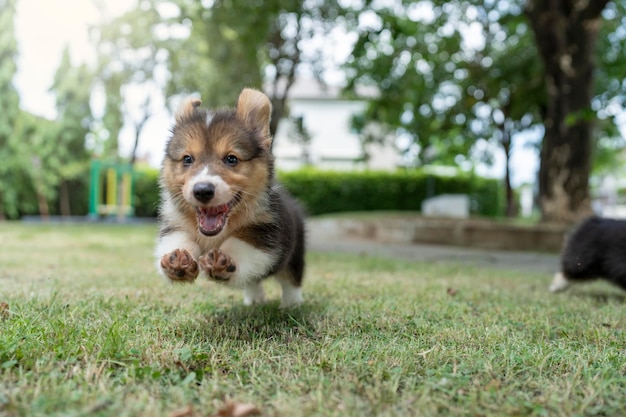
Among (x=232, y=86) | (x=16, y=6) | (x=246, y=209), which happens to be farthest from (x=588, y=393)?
(x=16, y=6)

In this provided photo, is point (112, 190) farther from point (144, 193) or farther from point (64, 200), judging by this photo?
point (64, 200)

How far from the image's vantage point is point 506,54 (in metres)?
19.1

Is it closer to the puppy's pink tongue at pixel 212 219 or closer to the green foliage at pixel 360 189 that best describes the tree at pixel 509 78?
the green foliage at pixel 360 189

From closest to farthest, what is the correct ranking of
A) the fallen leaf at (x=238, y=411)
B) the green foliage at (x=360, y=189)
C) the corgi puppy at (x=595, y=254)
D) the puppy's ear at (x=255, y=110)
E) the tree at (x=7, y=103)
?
1. the fallen leaf at (x=238, y=411)
2. the puppy's ear at (x=255, y=110)
3. the corgi puppy at (x=595, y=254)
4. the tree at (x=7, y=103)
5. the green foliage at (x=360, y=189)

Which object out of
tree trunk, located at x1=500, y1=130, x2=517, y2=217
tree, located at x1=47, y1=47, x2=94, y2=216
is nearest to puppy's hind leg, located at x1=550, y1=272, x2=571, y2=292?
tree trunk, located at x1=500, y1=130, x2=517, y2=217

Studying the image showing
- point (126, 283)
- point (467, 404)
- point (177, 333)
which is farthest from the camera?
point (126, 283)

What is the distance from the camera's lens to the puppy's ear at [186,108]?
11.7 ft

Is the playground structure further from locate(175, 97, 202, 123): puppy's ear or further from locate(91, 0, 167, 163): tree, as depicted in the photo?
locate(175, 97, 202, 123): puppy's ear

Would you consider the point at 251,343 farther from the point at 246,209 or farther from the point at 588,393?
the point at 588,393

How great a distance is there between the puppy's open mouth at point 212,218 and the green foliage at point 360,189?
61.6 ft

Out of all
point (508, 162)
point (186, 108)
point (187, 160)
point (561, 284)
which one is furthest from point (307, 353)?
point (508, 162)

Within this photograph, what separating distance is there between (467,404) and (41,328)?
2.16 meters

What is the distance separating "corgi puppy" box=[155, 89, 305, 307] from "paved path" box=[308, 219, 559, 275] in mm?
3992

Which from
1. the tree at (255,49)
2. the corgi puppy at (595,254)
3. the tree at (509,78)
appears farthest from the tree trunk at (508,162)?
the corgi puppy at (595,254)
